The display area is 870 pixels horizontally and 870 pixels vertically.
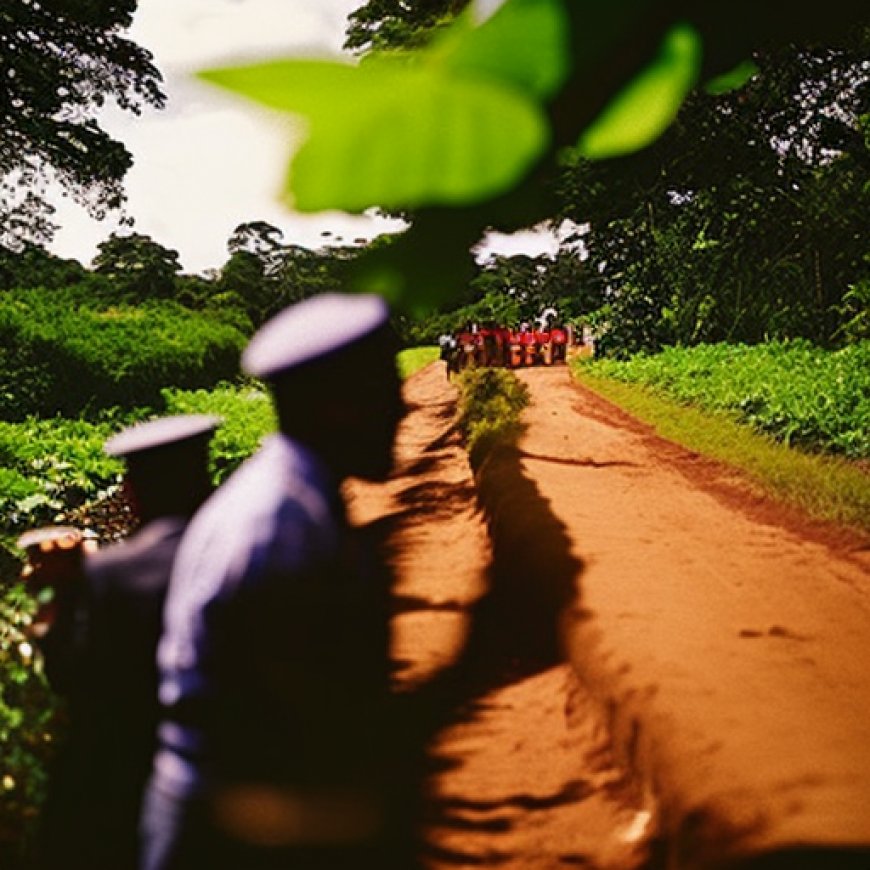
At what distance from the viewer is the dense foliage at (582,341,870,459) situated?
8.92 meters

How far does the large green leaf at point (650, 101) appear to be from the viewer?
0.46 m

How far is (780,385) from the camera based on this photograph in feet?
37.2

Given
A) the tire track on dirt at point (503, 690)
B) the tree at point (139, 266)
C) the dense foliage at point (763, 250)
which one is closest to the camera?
the tire track on dirt at point (503, 690)

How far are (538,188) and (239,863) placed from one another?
124 centimetres

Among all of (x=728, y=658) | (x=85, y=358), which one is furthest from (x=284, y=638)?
(x=85, y=358)

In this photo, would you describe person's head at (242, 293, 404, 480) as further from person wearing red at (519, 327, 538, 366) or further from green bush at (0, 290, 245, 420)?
person wearing red at (519, 327, 538, 366)

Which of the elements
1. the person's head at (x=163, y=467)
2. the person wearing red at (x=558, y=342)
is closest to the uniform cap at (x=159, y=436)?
the person's head at (x=163, y=467)

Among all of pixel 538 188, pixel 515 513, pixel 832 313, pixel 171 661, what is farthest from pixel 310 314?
pixel 832 313

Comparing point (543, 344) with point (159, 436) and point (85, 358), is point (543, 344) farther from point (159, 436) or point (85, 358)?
point (159, 436)

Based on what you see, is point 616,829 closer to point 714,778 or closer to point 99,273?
point 714,778

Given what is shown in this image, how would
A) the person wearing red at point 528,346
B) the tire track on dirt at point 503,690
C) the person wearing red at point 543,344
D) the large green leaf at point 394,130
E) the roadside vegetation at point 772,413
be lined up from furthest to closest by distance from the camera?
the person wearing red at point 543,344, the person wearing red at point 528,346, the roadside vegetation at point 772,413, the tire track on dirt at point 503,690, the large green leaf at point 394,130

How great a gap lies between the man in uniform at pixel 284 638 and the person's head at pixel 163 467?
3.37 ft

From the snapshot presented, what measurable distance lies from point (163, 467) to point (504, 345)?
1769cm

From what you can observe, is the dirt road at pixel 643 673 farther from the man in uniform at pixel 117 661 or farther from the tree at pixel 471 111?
the tree at pixel 471 111
